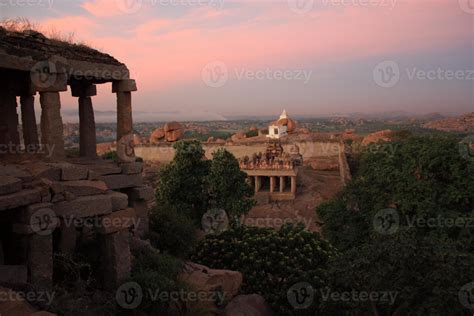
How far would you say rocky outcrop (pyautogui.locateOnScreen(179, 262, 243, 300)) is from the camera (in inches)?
409

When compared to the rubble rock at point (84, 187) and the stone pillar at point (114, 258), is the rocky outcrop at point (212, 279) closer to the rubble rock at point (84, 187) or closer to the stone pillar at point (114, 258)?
the stone pillar at point (114, 258)

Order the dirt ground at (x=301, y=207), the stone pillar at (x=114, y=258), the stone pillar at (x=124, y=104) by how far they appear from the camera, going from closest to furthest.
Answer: the stone pillar at (x=114, y=258) < the stone pillar at (x=124, y=104) < the dirt ground at (x=301, y=207)

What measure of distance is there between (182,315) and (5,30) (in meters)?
8.13

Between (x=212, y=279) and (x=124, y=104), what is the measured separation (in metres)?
5.84

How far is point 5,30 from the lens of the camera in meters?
10.5

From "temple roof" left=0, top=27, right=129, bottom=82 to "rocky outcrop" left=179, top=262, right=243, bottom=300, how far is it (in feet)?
19.3

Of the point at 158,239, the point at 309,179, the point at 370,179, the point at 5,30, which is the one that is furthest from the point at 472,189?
the point at 309,179

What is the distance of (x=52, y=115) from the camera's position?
10.6 m

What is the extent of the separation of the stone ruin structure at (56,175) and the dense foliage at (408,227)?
5.13 m

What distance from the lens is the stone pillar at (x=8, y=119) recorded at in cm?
1222

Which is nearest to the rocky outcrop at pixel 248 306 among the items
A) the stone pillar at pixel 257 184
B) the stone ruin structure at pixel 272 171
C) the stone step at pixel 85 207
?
the stone step at pixel 85 207

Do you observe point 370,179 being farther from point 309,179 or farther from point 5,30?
point 309,179

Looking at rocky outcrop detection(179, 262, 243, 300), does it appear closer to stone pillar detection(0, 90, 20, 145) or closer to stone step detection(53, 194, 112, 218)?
stone step detection(53, 194, 112, 218)

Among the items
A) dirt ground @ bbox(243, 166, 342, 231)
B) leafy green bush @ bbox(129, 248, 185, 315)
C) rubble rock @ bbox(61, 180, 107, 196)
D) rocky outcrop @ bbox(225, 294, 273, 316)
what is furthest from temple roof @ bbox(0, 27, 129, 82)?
dirt ground @ bbox(243, 166, 342, 231)
